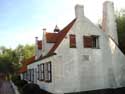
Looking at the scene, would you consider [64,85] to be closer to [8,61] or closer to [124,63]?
[124,63]

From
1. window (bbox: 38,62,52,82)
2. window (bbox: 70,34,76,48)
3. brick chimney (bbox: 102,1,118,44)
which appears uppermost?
brick chimney (bbox: 102,1,118,44)

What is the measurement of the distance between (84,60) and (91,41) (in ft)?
7.10

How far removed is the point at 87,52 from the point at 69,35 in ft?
8.04

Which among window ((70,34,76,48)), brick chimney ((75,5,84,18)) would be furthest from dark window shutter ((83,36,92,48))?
brick chimney ((75,5,84,18))

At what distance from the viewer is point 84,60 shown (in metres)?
21.2

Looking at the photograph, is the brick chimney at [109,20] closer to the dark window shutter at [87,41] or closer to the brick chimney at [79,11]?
the dark window shutter at [87,41]

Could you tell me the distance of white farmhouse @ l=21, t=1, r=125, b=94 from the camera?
2028 centimetres

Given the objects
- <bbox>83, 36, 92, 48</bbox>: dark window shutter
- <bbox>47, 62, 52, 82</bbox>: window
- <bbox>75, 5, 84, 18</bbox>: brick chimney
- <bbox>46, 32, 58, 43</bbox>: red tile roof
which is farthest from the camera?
<bbox>46, 32, 58, 43</bbox>: red tile roof

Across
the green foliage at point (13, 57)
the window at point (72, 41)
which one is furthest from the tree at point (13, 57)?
the window at point (72, 41)

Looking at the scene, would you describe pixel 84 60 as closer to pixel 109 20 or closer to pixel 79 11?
pixel 79 11

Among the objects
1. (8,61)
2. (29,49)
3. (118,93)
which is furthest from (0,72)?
(118,93)

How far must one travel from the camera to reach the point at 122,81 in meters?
22.9

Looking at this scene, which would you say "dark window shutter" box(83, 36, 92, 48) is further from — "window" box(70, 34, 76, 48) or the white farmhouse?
"window" box(70, 34, 76, 48)

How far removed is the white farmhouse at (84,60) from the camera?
798 inches
